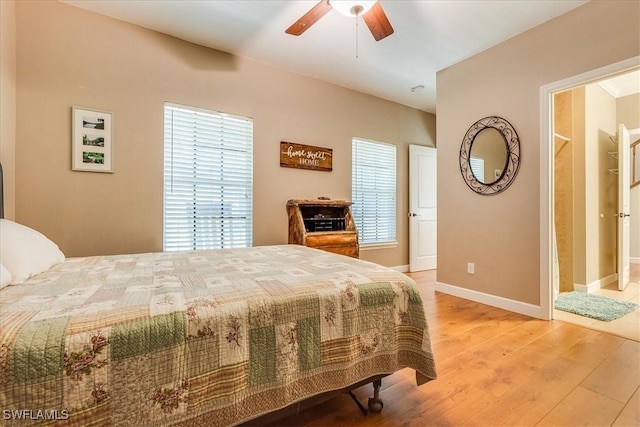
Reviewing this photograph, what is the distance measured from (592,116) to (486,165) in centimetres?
179

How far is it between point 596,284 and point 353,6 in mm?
4303

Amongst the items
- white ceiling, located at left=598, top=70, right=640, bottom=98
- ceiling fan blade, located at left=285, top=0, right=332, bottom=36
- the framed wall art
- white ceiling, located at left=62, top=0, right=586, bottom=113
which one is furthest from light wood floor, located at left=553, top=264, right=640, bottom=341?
the framed wall art

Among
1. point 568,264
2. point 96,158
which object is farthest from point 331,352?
point 568,264

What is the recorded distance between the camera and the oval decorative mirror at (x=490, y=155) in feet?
9.54

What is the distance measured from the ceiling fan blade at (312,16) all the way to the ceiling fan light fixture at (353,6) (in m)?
0.05

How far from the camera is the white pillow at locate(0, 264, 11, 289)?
3.58ft

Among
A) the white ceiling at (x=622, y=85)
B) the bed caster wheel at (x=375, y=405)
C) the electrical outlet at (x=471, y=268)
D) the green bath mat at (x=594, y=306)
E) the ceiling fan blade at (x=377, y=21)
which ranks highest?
the white ceiling at (x=622, y=85)

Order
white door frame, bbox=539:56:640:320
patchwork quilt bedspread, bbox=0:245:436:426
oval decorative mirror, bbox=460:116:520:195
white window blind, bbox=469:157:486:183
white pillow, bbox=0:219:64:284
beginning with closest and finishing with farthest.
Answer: patchwork quilt bedspread, bbox=0:245:436:426
white pillow, bbox=0:219:64:284
white door frame, bbox=539:56:640:320
oval decorative mirror, bbox=460:116:520:195
white window blind, bbox=469:157:486:183

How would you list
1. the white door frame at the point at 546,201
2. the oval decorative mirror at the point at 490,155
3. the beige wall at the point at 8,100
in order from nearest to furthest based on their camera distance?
the beige wall at the point at 8,100, the white door frame at the point at 546,201, the oval decorative mirror at the point at 490,155

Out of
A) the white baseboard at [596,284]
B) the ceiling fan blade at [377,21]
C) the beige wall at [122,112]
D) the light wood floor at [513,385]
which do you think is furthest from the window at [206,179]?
the white baseboard at [596,284]

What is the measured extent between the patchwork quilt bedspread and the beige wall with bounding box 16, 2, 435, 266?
1269 mm

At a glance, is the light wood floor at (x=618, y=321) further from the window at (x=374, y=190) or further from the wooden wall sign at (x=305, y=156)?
the wooden wall sign at (x=305, y=156)

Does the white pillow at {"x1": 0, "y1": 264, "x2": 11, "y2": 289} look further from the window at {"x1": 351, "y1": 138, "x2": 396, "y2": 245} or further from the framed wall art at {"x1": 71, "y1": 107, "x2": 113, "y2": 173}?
the window at {"x1": 351, "y1": 138, "x2": 396, "y2": 245}

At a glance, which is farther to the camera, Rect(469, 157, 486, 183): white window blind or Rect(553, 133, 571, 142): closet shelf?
Rect(553, 133, 571, 142): closet shelf
